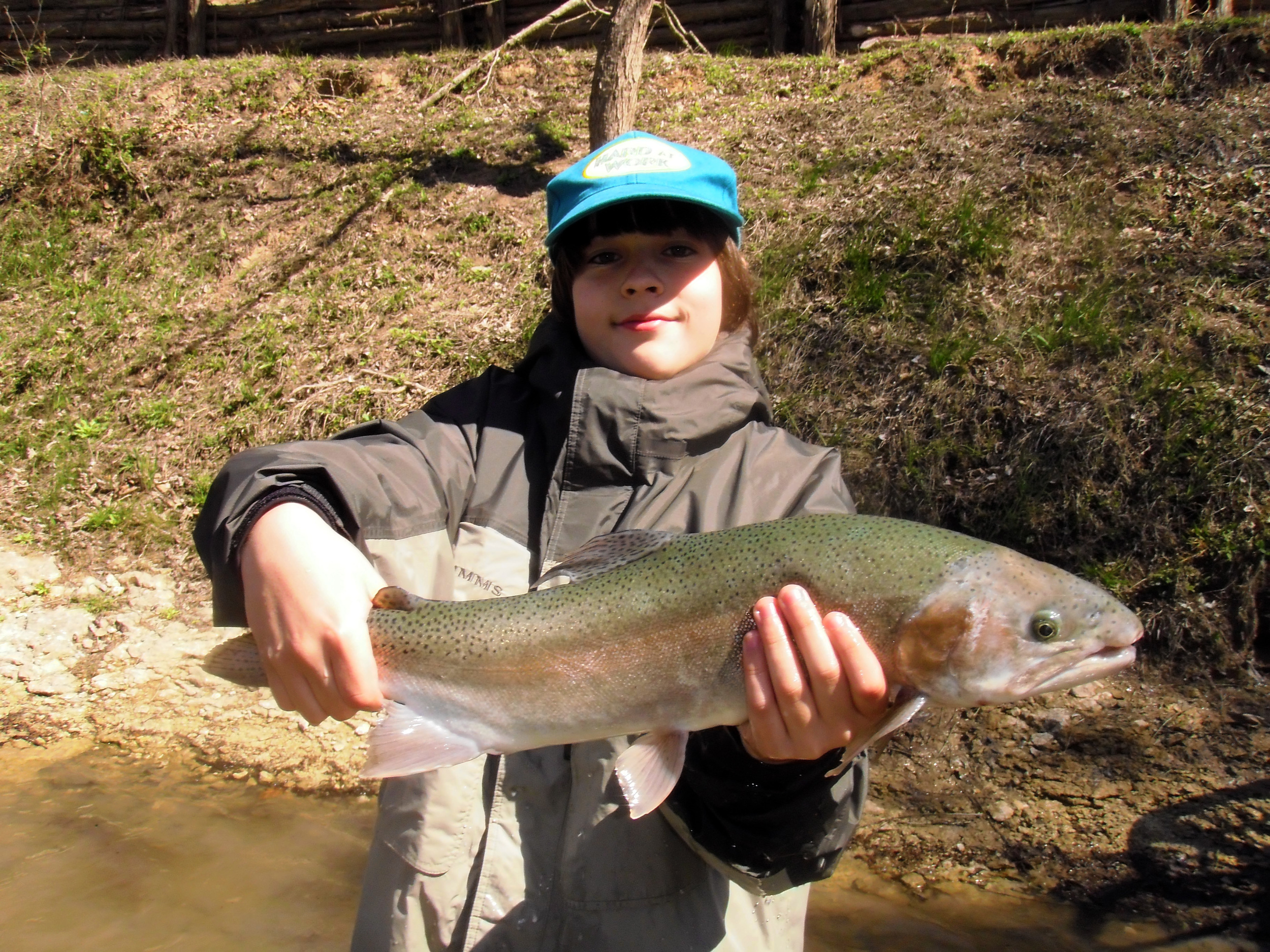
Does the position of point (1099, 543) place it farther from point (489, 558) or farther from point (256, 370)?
point (256, 370)

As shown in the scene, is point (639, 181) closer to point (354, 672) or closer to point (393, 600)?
point (393, 600)

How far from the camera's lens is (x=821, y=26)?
1082 centimetres

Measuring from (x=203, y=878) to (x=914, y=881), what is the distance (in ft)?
10.6

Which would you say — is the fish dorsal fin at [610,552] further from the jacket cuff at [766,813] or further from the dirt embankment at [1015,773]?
the dirt embankment at [1015,773]

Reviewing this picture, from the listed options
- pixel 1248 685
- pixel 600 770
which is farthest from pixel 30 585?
pixel 1248 685

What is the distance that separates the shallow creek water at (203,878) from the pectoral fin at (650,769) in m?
2.23

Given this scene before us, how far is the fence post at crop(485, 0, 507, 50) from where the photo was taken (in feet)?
42.2

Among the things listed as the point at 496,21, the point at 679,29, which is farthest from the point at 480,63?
the point at 496,21

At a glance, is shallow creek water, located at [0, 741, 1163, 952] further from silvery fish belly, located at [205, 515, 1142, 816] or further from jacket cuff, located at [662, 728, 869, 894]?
silvery fish belly, located at [205, 515, 1142, 816]

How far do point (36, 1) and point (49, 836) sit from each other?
52.0ft

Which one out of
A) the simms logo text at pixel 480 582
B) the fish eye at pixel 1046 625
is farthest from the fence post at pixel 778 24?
the fish eye at pixel 1046 625

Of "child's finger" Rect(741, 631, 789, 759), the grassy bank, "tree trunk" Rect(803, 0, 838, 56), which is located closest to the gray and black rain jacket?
"child's finger" Rect(741, 631, 789, 759)

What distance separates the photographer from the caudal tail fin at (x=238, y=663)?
6.84 feet

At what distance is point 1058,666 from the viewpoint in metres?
1.96
